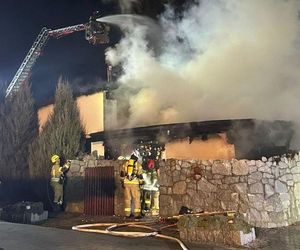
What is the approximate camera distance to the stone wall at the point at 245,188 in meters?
8.68

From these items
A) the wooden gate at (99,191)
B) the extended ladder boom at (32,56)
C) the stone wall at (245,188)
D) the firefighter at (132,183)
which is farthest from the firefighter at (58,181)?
the extended ladder boom at (32,56)

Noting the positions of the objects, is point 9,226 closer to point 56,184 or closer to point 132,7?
→ point 56,184

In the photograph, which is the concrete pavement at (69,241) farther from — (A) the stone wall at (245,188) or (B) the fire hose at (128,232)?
(A) the stone wall at (245,188)

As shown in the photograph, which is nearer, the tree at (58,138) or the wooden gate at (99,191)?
the wooden gate at (99,191)

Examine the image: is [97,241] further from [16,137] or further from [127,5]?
[127,5]

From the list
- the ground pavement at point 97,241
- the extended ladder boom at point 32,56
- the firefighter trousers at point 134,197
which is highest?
the extended ladder boom at point 32,56

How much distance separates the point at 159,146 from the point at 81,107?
24.1 feet

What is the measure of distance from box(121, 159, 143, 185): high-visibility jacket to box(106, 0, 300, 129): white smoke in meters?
3.43

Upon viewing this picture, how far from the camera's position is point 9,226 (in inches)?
358

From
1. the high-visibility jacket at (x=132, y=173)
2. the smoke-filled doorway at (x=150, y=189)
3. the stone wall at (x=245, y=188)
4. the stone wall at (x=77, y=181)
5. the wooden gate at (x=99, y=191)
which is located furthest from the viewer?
the stone wall at (x=77, y=181)

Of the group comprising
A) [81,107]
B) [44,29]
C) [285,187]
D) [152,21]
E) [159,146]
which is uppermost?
[44,29]

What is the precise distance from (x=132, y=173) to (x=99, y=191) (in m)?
1.77

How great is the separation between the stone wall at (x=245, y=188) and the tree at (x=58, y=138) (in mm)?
6538

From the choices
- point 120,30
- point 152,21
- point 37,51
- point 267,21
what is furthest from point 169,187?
point 37,51
